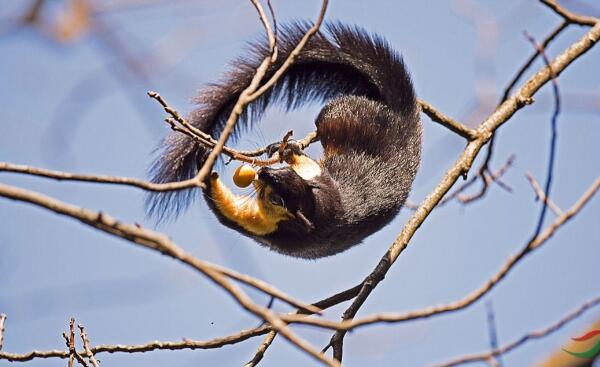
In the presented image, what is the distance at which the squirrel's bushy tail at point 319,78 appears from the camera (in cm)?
412

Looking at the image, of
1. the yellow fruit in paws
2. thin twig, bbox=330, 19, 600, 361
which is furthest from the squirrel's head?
thin twig, bbox=330, 19, 600, 361

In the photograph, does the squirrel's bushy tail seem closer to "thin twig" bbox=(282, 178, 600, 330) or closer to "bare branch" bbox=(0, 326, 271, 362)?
"bare branch" bbox=(0, 326, 271, 362)

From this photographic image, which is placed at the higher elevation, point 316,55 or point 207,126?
point 316,55

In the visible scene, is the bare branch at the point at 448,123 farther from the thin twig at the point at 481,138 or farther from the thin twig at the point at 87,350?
the thin twig at the point at 87,350

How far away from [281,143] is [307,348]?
7.74 ft

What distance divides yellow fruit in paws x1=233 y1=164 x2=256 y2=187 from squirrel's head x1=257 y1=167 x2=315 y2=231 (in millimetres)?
360

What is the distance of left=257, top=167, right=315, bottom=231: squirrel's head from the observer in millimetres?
3832

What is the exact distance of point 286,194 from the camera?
3865 millimetres

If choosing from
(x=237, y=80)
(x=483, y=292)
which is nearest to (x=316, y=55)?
(x=237, y=80)

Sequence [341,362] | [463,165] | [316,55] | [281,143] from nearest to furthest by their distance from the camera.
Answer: [341,362] < [463,165] < [281,143] < [316,55]

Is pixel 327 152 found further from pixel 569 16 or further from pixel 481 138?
pixel 569 16

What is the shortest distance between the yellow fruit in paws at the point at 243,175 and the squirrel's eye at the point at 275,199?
416mm

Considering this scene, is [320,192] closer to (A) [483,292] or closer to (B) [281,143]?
(B) [281,143]

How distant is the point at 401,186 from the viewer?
422 cm
